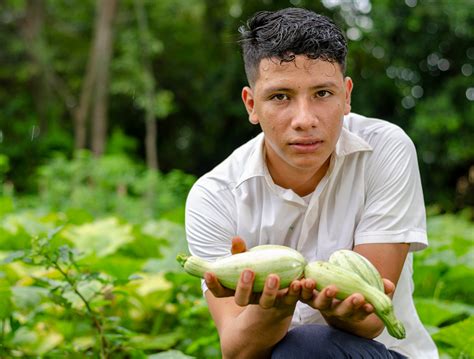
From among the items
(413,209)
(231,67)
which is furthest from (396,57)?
(413,209)

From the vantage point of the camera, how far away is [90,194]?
10055 millimetres

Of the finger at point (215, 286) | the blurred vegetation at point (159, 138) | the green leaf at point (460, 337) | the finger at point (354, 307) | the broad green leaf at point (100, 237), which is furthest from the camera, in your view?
the broad green leaf at point (100, 237)

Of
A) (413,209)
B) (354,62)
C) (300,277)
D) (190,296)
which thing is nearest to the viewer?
(300,277)

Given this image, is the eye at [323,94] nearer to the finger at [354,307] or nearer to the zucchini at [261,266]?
the zucchini at [261,266]

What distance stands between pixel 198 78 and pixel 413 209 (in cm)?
2091

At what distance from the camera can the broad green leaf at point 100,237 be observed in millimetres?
4945

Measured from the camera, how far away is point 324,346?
8.46 ft

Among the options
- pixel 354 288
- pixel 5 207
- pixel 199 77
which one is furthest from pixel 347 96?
pixel 199 77

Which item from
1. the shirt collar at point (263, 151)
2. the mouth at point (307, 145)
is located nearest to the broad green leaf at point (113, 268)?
the shirt collar at point (263, 151)

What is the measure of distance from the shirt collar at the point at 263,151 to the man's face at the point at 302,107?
166mm

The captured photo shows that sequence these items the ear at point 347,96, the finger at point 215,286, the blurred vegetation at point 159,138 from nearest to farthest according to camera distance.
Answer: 1. the finger at point 215,286
2. the ear at point 347,96
3. the blurred vegetation at point 159,138

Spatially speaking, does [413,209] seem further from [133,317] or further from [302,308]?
[133,317]

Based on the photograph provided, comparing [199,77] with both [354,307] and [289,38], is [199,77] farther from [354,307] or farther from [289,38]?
[354,307]

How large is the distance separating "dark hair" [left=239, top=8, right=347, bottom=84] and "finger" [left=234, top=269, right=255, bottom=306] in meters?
0.77
